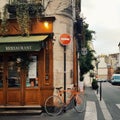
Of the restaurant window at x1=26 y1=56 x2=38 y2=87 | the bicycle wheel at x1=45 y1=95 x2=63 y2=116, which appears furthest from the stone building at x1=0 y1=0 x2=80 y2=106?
the bicycle wheel at x1=45 y1=95 x2=63 y2=116

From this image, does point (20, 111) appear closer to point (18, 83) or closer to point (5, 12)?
point (18, 83)

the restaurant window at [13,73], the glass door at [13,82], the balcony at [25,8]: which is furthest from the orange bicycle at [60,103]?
the balcony at [25,8]

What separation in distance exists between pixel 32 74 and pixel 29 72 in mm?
150

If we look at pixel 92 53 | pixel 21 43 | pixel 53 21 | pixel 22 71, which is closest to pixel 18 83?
pixel 22 71

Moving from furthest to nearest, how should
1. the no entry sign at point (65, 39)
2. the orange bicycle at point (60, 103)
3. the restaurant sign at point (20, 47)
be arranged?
the no entry sign at point (65, 39) < the orange bicycle at point (60, 103) < the restaurant sign at point (20, 47)

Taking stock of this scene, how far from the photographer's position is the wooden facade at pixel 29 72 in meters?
16.1

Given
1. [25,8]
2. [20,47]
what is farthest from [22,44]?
[25,8]

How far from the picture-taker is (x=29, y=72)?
16.4m

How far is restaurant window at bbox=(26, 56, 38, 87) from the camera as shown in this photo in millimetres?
16266

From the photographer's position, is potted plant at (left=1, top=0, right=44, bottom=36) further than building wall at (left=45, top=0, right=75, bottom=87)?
No

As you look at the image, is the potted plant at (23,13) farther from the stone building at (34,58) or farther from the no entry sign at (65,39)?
the no entry sign at (65,39)

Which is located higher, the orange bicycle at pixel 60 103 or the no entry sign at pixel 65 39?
the no entry sign at pixel 65 39

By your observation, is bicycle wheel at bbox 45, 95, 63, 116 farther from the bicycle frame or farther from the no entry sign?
the no entry sign

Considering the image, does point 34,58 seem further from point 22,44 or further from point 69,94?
point 69,94
